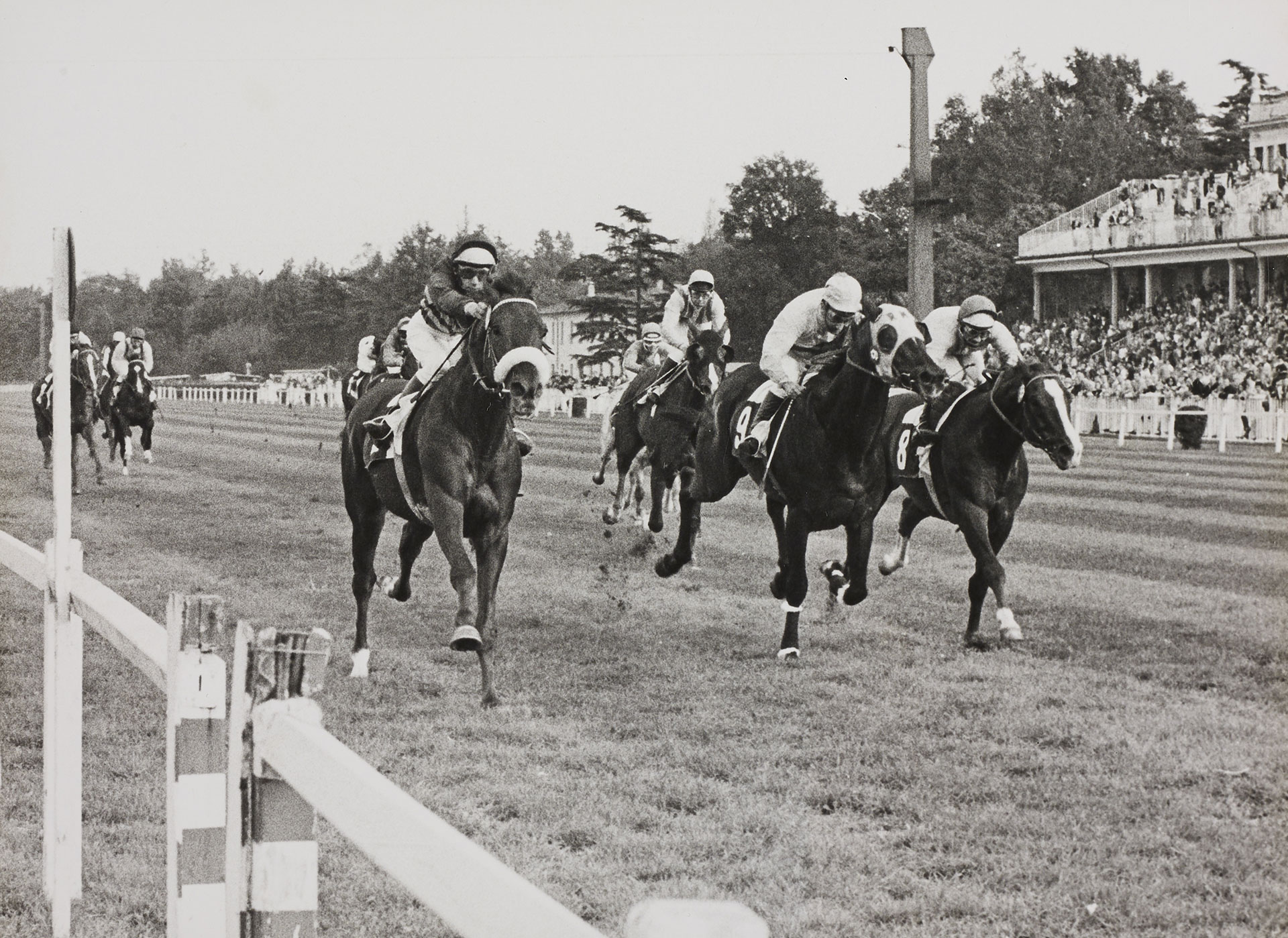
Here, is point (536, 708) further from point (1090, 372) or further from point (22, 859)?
point (1090, 372)

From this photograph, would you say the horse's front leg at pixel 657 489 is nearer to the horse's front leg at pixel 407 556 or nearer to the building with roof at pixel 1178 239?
the horse's front leg at pixel 407 556

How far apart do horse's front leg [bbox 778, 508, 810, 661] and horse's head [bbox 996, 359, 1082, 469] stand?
4.95 feet

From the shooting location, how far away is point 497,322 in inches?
321

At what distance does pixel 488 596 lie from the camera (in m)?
8.16

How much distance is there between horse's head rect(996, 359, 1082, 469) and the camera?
9.73m

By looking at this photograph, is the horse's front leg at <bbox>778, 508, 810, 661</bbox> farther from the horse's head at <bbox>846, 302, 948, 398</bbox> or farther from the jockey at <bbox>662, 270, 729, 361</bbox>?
the jockey at <bbox>662, 270, 729, 361</bbox>

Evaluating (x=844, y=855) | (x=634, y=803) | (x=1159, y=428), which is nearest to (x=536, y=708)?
(x=634, y=803)

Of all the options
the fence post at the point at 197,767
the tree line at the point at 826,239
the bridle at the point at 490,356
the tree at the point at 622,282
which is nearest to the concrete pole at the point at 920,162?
the bridle at the point at 490,356

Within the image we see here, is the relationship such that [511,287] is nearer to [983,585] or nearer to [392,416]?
[392,416]

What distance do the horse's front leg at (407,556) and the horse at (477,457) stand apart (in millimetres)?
455

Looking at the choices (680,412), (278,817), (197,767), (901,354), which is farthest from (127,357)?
(278,817)

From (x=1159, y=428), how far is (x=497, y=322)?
25230 millimetres

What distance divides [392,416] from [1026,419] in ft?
12.9

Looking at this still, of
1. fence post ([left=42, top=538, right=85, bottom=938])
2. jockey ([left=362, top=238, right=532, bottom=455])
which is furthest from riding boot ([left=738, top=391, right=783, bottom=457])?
fence post ([left=42, top=538, right=85, bottom=938])
